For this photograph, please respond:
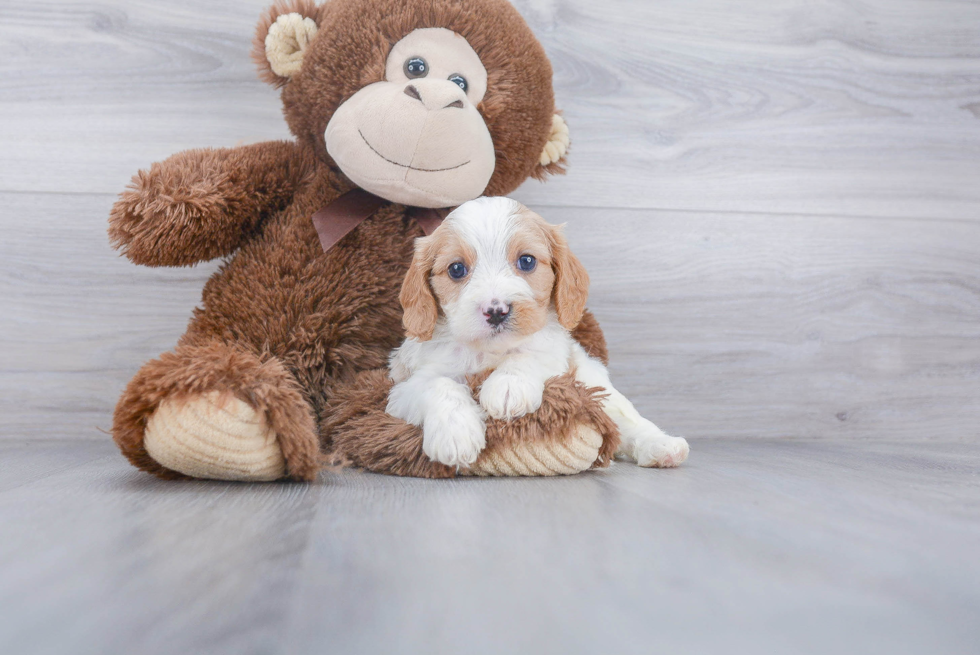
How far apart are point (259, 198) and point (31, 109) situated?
649 millimetres

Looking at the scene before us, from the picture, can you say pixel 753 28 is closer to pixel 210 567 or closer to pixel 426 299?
pixel 426 299

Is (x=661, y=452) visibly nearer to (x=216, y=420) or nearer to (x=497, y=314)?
(x=497, y=314)

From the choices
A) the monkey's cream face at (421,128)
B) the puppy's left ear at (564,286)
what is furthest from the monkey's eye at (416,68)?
the puppy's left ear at (564,286)

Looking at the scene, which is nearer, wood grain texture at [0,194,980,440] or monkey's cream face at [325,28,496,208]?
monkey's cream face at [325,28,496,208]

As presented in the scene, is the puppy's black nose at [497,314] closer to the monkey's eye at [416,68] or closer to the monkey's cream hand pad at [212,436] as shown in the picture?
the monkey's cream hand pad at [212,436]

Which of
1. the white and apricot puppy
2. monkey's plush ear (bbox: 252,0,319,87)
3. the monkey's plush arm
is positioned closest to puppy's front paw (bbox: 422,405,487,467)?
the white and apricot puppy

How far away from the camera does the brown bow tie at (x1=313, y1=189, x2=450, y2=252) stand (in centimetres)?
108

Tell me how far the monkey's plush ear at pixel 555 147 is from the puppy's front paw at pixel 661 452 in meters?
0.51

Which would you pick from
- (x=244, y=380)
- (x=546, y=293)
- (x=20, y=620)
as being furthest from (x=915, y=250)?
(x=20, y=620)

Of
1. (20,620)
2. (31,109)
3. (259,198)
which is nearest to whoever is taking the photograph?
(20,620)

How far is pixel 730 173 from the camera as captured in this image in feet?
5.09

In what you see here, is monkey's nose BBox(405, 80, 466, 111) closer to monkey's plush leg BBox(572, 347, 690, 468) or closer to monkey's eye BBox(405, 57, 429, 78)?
monkey's eye BBox(405, 57, 429, 78)

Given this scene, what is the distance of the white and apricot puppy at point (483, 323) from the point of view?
0.88m

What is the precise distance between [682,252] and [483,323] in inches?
31.1
